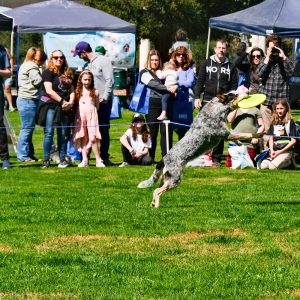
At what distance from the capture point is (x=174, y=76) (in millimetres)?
15438

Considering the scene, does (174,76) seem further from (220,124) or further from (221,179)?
(220,124)

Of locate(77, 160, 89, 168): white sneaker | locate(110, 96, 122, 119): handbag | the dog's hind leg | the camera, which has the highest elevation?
the camera

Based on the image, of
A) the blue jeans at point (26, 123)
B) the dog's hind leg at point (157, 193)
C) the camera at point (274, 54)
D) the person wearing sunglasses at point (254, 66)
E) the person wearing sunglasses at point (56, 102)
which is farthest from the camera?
the blue jeans at point (26, 123)

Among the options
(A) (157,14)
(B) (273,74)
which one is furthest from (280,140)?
(A) (157,14)

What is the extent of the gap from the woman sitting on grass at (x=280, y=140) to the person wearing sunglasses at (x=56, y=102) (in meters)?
2.97

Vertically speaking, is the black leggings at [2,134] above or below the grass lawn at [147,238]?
above

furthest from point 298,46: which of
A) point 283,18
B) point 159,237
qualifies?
point 159,237

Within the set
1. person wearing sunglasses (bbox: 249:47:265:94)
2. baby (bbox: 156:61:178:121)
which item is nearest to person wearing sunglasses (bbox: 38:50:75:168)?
baby (bbox: 156:61:178:121)

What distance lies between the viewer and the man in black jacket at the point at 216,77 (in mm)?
15328

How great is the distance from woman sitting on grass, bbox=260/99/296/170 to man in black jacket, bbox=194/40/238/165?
2.53ft

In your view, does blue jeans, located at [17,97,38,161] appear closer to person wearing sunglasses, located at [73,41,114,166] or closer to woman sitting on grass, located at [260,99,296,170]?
person wearing sunglasses, located at [73,41,114,166]

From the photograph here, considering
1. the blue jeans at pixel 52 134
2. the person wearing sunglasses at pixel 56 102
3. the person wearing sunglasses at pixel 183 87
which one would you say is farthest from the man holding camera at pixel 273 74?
the blue jeans at pixel 52 134

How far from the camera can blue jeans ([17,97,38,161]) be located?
53.4 feet

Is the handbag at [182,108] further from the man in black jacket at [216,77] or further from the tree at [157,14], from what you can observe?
the tree at [157,14]
